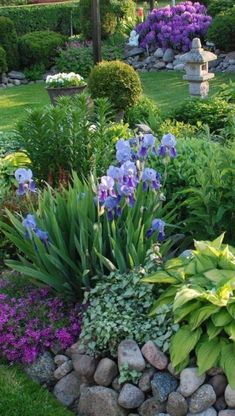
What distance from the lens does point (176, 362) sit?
339 centimetres

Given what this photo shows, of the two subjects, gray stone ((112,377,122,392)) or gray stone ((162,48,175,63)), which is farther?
gray stone ((162,48,175,63))

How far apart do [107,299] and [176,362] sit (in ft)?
2.21

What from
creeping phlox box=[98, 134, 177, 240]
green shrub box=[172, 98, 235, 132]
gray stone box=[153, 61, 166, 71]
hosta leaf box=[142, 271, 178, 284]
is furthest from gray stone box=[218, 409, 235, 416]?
gray stone box=[153, 61, 166, 71]

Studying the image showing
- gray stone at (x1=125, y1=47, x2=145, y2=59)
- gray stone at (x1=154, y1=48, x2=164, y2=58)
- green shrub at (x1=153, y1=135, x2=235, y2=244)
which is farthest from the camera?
gray stone at (x1=125, y1=47, x2=145, y2=59)

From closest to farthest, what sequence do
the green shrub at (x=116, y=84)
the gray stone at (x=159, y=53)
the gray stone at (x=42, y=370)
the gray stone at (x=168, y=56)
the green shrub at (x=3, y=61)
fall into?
the gray stone at (x=42, y=370), the green shrub at (x=116, y=84), the green shrub at (x=3, y=61), the gray stone at (x=168, y=56), the gray stone at (x=159, y=53)

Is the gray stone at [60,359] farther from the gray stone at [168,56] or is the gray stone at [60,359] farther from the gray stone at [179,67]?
the gray stone at [168,56]

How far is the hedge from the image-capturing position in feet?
60.4

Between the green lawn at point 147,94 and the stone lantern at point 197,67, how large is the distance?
1.22 m

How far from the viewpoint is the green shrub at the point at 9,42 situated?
1617 cm

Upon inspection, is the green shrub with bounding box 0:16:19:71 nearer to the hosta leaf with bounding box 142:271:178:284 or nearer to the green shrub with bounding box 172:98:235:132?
the green shrub with bounding box 172:98:235:132

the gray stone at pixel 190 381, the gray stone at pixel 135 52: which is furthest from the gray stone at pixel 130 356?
the gray stone at pixel 135 52

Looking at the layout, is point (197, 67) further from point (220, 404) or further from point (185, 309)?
point (220, 404)

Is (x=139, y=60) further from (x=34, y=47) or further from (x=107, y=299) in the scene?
(x=107, y=299)

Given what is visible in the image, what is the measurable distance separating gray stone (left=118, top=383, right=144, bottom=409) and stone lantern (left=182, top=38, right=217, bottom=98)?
286 inches
